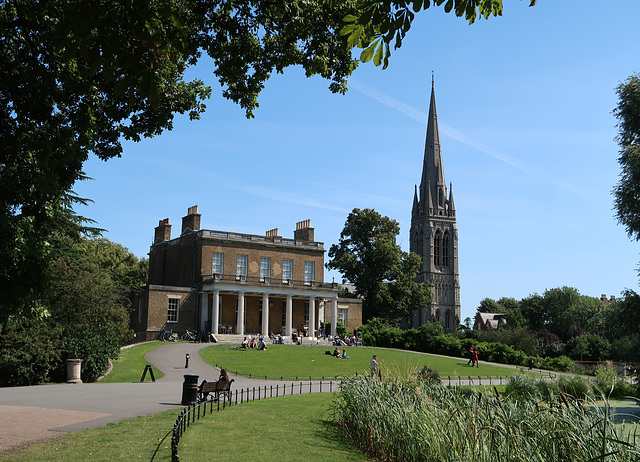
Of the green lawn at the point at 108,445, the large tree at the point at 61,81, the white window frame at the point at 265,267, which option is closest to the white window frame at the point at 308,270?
the white window frame at the point at 265,267

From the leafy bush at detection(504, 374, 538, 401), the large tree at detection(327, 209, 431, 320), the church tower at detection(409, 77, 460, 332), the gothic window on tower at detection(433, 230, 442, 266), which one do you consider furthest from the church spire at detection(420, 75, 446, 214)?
the leafy bush at detection(504, 374, 538, 401)

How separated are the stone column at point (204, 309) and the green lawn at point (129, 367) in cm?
1114

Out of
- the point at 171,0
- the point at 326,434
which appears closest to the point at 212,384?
the point at 326,434

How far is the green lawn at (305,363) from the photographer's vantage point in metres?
30.3

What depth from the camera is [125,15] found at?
5828 millimetres

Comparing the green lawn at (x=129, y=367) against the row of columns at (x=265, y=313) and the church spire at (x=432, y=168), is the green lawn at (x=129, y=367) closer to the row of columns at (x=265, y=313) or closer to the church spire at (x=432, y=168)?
the row of columns at (x=265, y=313)

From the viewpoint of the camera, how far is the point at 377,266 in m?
64.2

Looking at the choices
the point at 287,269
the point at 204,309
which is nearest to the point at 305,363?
the point at 204,309

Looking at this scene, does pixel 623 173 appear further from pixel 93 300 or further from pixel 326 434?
pixel 93 300

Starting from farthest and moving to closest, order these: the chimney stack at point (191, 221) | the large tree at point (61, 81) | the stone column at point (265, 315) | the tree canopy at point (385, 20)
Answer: the chimney stack at point (191, 221) < the stone column at point (265, 315) < the large tree at point (61, 81) < the tree canopy at point (385, 20)

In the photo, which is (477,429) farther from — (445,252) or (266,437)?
(445,252)

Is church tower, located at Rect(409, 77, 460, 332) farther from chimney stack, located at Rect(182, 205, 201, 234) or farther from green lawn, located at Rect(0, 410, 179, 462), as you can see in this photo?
green lawn, located at Rect(0, 410, 179, 462)

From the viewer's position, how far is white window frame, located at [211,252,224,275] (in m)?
52.2

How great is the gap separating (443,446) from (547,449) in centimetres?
188
